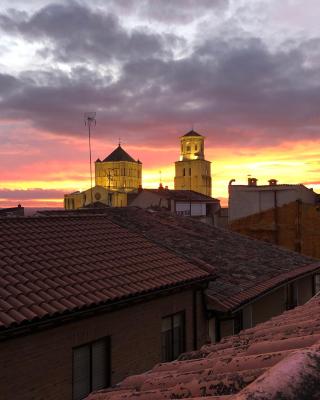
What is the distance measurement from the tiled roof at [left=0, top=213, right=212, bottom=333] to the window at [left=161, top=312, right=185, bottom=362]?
96 centimetres

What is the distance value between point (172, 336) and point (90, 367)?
2.98 m

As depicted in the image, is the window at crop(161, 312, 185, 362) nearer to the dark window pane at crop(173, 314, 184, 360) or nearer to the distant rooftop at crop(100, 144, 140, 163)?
the dark window pane at crop(173, 314, 184, 360)

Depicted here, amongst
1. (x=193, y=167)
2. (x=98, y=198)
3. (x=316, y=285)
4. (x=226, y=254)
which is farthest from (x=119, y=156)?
(x=226, y=254)

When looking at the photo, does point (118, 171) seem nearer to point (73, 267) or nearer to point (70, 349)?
point (73, 267)

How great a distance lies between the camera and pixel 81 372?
8.73 meters

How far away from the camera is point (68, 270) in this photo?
9.97m

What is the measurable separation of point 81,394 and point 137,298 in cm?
214

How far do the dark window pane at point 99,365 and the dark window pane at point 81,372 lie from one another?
154mm

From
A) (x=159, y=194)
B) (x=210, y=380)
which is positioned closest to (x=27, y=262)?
(x=210, y=380)

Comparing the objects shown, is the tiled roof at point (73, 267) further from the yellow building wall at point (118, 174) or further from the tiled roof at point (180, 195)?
the yellow building wall at point (118, 174)

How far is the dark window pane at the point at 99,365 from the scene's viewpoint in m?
9.02

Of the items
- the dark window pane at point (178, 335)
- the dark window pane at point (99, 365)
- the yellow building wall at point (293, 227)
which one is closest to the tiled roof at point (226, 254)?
the dark window pane at point (178, 335)

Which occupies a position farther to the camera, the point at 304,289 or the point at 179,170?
the point at 179,170

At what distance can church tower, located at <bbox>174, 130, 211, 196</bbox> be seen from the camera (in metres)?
138
